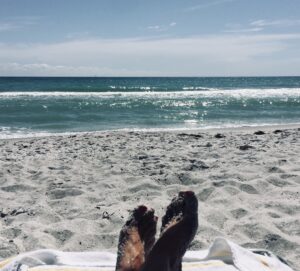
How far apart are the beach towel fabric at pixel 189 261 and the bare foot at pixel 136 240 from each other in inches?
15.9

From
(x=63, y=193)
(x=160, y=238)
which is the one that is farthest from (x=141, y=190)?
(x=160, y=238)

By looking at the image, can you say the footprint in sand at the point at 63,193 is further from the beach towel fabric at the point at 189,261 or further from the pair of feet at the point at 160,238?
the pair of feet at the point at 160,238

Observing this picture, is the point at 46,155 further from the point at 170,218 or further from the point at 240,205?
the point at 170,218

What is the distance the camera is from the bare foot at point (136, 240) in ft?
6.86

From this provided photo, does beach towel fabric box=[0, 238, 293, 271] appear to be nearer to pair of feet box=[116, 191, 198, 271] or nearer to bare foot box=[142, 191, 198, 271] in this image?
pair of feet box=[116, 191, 198, 271]

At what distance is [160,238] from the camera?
195 cm

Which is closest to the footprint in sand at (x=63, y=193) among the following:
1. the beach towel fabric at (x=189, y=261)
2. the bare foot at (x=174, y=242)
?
the beach towel fabric at (x=189, y=261)

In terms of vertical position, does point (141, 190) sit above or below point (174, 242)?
below

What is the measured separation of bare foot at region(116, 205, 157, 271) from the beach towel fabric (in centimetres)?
40

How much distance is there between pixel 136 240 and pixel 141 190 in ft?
6.84

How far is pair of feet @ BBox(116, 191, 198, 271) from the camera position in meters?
1.92

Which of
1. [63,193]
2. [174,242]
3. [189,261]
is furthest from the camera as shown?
[63,193]

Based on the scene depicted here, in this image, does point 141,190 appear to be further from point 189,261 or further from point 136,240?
point 136,240

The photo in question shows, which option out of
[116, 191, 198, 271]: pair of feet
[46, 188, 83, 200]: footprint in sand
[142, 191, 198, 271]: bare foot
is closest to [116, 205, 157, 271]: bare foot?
[116, 191, 198, 271]: pair of feet
